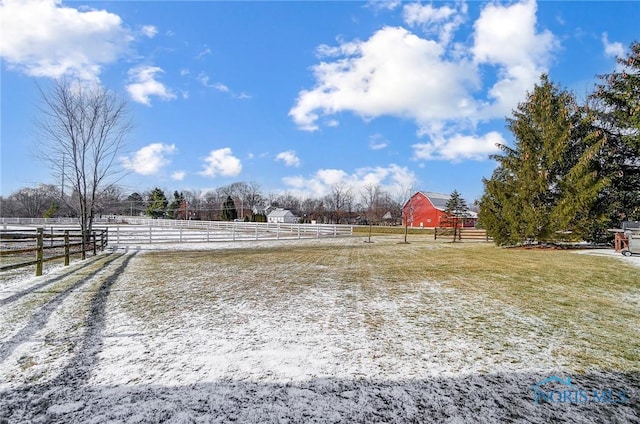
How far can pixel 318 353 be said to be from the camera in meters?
3.46

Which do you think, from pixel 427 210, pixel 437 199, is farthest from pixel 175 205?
pixel 437 199

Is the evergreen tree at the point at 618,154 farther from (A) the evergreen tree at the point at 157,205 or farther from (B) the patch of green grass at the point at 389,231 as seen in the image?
(A) the evergreen tree at the point at 157,205

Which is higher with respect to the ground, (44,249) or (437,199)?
(437,199)

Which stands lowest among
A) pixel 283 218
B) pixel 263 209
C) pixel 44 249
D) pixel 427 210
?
pixel 44 249

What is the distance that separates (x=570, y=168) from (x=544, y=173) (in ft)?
4.37

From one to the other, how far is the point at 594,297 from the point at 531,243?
12776 millimetres

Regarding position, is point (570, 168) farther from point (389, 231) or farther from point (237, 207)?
point (237, 207)

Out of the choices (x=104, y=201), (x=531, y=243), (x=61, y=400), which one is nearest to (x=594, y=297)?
(x=61, y=400)

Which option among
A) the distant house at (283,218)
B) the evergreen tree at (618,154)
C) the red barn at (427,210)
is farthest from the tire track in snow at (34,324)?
the distant house at (283,218)

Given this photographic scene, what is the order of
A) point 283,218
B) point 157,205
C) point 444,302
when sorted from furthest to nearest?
point 283,218
point 157,205
point 444,302

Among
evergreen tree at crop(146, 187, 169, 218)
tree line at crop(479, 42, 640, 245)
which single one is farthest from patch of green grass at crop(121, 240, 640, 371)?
evergreen tree at crop(146, 187, 169, 218)

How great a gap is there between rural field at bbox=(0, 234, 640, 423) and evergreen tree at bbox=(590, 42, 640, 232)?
11843 mm

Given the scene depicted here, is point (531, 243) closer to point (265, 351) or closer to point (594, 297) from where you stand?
point (594, 297)

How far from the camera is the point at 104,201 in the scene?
15.5 m
